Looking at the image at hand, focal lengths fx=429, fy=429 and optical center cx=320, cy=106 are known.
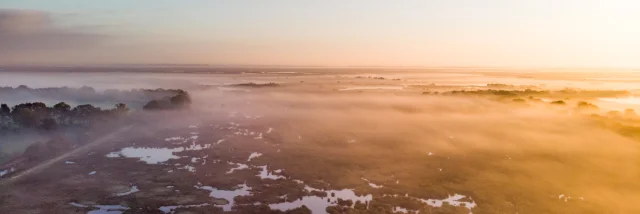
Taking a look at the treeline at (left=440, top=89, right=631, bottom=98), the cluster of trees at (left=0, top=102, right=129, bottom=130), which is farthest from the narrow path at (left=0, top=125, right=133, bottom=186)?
the treeline at (left=440, top=89, right=631, bottom=98)

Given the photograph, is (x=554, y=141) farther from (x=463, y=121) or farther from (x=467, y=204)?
(x=467, y=204)

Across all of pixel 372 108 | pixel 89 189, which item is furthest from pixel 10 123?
pixel 372 108

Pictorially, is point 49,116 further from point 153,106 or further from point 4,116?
point 153,106

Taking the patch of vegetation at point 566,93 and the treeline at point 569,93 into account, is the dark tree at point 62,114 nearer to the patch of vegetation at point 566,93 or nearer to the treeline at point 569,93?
the patch of vegetation at point 566,93

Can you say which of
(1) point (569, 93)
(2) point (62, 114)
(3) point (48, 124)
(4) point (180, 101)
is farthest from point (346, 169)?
(1) point (569, 93)

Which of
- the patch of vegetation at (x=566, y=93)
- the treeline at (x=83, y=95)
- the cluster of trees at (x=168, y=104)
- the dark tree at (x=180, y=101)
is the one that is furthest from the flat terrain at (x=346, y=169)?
the treeline at (x=83, y=95)

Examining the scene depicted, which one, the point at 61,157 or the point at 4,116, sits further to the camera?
the point at 4,116
